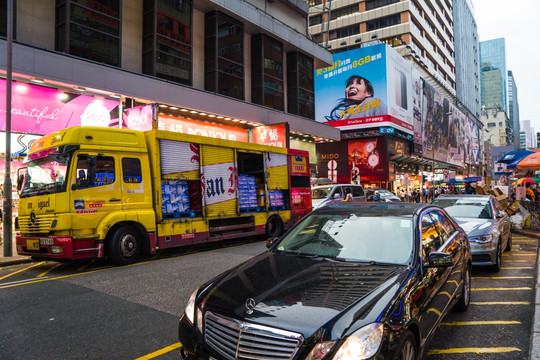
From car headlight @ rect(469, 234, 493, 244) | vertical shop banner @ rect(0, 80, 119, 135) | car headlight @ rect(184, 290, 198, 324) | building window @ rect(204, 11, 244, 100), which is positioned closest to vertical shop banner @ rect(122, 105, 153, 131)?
vertical shop banner @ rect(0, 80, 119, 135)

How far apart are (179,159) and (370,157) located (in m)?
38.6

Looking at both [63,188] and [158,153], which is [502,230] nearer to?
[158,153]

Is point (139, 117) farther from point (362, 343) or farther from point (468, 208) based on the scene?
point (362, 343)

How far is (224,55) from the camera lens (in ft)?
67.1

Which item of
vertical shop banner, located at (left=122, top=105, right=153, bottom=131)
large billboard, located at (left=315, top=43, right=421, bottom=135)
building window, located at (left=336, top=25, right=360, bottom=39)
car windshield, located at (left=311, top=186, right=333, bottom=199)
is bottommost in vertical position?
car windshield, located at (left=311, top=186, right=333, bottom=199)

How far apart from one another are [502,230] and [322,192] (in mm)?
8482

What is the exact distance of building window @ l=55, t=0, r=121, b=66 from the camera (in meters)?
13.9

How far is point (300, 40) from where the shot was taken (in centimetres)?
2594

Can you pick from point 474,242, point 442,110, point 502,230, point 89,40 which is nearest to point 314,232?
point 474,242

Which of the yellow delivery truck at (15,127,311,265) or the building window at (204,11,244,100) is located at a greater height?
the building window at (204,11,244,100)

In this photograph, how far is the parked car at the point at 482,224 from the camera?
22.9 feet

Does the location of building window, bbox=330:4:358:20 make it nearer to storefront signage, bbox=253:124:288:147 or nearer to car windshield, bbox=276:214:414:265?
storefront signage, bbox=253:124:288:147

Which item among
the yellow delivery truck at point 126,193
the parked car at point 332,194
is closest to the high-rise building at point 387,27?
the parked car at point 332,194

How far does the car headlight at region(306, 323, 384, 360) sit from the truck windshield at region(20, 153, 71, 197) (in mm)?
7205
